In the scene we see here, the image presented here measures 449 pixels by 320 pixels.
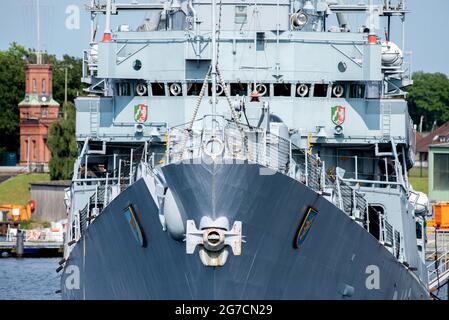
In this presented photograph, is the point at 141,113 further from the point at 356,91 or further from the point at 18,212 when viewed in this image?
the point at 18,212

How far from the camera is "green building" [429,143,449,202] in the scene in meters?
89.6

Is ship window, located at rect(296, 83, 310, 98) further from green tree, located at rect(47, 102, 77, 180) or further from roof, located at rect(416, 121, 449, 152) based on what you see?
roof, located at rect(416, 121, 449, 152)

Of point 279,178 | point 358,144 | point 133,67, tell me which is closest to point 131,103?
point 133,67

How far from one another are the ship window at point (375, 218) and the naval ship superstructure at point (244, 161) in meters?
0.10

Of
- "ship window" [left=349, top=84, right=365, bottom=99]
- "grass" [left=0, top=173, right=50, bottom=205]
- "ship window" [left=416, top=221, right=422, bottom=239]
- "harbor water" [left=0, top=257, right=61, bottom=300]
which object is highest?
"ship window" [left=349, top=84, right=365, bottom=99]

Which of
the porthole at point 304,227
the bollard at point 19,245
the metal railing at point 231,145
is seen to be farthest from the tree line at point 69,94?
the porthole at point 304,227

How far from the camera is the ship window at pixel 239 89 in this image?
139 feet

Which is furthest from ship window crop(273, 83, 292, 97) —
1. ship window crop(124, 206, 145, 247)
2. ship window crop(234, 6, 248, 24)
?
ship window crop(124, 206, 145, 247)

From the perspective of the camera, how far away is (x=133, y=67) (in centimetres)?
4331

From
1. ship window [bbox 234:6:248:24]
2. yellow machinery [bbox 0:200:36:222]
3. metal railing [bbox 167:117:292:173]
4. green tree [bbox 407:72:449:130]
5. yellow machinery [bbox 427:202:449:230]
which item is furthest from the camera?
green tree [bbox 407:72:449:130]

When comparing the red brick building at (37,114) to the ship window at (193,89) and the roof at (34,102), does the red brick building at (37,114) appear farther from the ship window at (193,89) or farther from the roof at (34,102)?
the ship window at (193,89)

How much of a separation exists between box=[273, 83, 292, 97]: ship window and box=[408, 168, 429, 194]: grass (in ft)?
176

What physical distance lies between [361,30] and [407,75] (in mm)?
2280

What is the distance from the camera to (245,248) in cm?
3469
